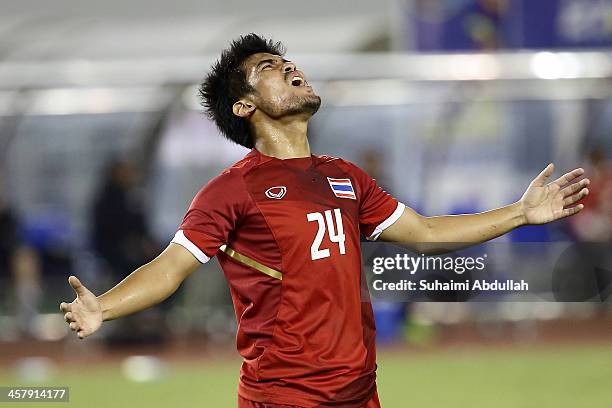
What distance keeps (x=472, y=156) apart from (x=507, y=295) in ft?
26.4

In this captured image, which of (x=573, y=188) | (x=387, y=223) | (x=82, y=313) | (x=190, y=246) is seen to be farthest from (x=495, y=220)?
(x=82, y=313)

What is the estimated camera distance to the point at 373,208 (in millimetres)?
4688

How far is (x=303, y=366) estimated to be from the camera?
4.30 m

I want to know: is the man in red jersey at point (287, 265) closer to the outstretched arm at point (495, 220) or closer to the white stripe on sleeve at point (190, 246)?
the white stripe on sleeve at point (190, 246)

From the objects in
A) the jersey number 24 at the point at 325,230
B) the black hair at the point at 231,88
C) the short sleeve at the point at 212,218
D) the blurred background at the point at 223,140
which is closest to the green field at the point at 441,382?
the blurred background at the point at 223,140

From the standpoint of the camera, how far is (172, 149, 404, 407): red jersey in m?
4.30

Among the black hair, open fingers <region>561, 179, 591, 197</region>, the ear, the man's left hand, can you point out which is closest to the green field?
the black hair

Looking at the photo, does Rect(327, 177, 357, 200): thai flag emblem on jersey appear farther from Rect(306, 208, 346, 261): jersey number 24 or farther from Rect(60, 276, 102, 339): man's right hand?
Rect(60, 276, 102, 339): man's right hand

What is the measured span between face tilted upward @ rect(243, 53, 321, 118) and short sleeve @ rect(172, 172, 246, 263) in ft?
1.26

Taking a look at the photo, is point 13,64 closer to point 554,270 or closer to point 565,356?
point 565,356

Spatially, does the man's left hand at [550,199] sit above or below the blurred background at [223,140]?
below

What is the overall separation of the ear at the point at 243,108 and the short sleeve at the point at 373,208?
1.53 feet

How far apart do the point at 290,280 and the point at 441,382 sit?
5873 mm

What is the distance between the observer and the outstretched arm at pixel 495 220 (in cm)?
475
